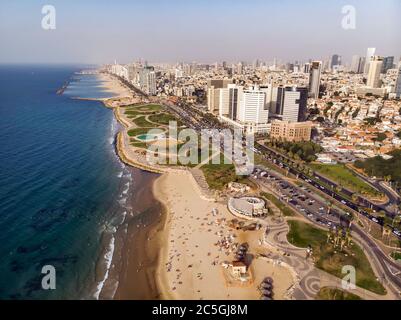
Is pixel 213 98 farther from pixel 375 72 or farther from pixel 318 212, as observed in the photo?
pixel 375 72

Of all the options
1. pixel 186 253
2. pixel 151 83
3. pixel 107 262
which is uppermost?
pixel 151 83

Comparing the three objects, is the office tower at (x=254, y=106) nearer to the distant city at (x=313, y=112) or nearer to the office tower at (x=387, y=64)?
the distant city at (x=313, y=112)

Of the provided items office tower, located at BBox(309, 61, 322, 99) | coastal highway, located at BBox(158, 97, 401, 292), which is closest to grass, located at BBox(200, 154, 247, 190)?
coastal highway, located at BBox(158, 97, 401, 292)

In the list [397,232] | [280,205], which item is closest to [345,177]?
[280,205]

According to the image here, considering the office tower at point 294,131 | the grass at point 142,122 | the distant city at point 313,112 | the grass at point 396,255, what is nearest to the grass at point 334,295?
the grass at point 396,255
